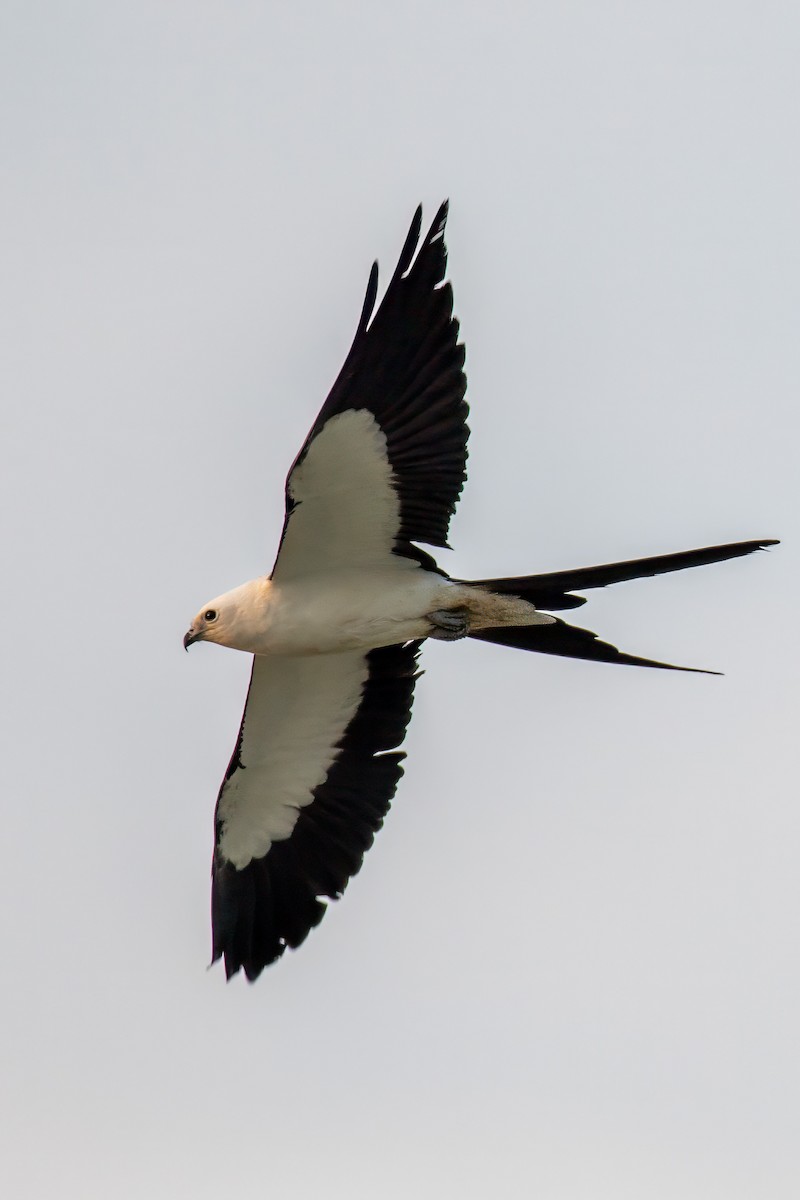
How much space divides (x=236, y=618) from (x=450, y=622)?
1202 mm

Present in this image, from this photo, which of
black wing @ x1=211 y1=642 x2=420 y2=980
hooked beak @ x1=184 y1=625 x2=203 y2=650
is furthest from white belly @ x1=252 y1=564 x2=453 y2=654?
black wing @ x1=211 y1=642 x2=420 y2=980

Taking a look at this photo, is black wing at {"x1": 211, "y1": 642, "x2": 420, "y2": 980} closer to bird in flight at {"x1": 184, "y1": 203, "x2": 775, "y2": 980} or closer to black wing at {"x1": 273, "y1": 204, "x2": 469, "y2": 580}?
bird in flight at {"x1": 184, "y1": 203, "x2": 775, "y2": 980}

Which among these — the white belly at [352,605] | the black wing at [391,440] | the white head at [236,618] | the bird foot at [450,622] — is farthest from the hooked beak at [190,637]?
the bird foot at [450,622]

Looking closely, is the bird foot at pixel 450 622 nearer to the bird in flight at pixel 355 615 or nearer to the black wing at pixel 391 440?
the bird in flight at pixel 355 615

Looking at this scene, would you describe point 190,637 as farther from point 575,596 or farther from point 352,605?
point 575,596

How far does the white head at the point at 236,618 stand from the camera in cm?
996

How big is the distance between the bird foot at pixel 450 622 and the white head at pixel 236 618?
96 centimetres

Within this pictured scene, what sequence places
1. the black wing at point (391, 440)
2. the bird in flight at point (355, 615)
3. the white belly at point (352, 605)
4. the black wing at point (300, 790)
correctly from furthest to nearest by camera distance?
the black wing at point (300, 790), the white belly at point (352, 605), the bird in flight at point (355, 615), the black wing at point (391, 440)

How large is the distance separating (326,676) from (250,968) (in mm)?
1812

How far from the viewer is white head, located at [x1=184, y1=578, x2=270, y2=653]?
32.7 feet

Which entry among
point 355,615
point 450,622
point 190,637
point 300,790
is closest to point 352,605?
point 355,615

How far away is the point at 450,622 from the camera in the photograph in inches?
390

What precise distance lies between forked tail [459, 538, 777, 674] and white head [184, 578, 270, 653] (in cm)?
121

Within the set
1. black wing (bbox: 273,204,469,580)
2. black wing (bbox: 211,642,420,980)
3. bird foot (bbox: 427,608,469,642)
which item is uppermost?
black wing (bbox: 273,204,469,580)
